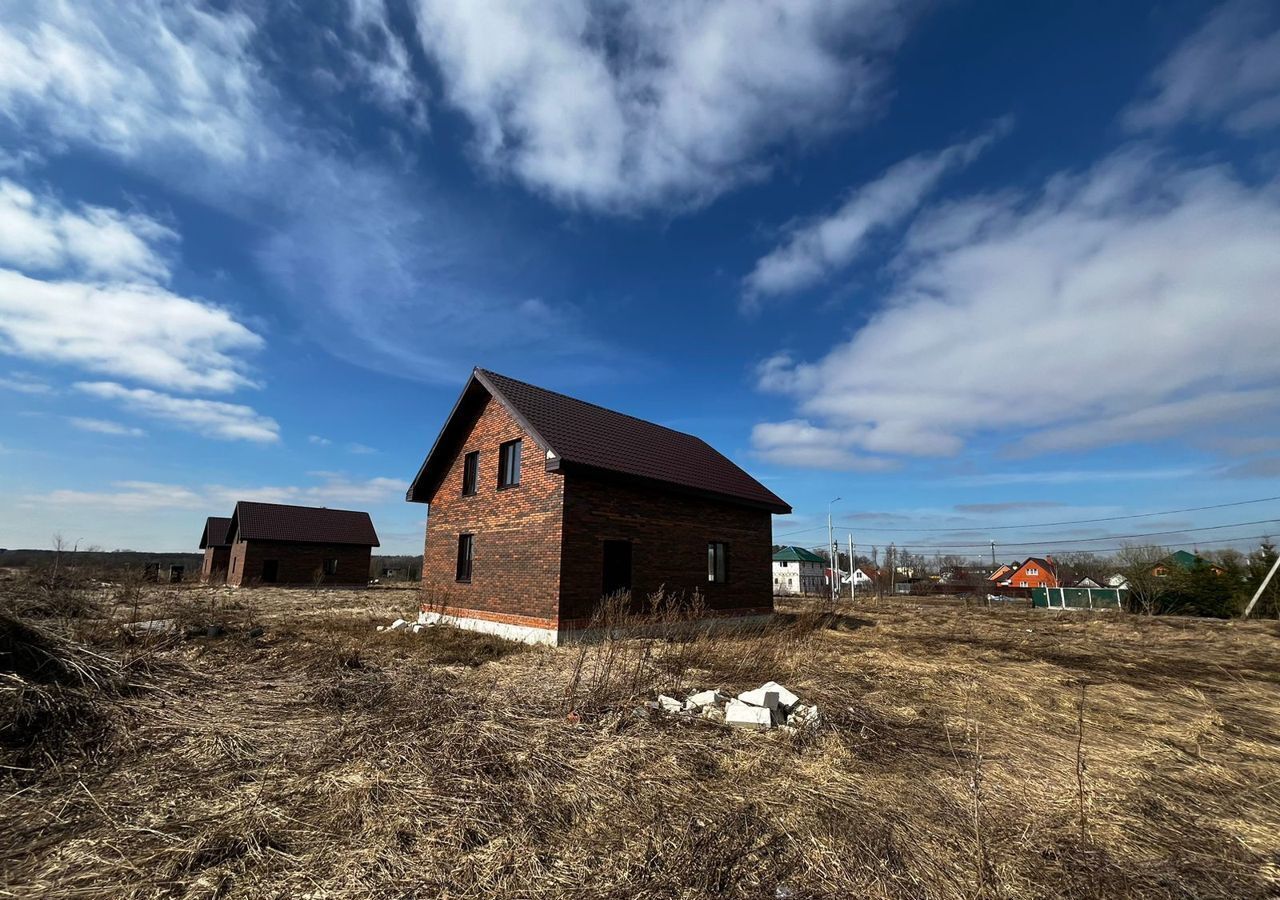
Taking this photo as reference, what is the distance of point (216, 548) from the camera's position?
4100 centimetres

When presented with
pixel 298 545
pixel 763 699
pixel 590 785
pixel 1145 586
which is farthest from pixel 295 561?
pixel 1145 586

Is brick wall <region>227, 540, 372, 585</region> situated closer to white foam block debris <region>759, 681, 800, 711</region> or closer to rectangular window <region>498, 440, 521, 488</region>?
rectangular window <region>498, 440, 521, 488</region>

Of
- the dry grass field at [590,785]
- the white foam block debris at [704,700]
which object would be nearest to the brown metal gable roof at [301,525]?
the dry grass field at [590,785]

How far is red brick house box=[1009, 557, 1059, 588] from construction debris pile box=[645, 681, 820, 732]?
7377 cm

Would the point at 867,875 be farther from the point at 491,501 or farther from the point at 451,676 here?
the point at 491,501

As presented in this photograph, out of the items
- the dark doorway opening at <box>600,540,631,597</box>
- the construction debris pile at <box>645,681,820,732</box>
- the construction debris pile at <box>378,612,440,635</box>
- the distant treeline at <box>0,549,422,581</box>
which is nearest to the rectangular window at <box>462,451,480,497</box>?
the construction debris pile at <box>378,612,440,635</box>

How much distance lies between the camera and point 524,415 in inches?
539

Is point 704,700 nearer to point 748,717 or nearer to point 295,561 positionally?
point 748,717

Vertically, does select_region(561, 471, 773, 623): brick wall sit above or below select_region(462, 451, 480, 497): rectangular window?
below

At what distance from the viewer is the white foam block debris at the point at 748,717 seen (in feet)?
20.0

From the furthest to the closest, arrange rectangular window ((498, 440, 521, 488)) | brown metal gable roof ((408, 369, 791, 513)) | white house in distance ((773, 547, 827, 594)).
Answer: white house in distance ((773, 547, 827, 594)), rectangular window ((498, 440, 521, 488)), brown metal gable roof ((408, 369, 791, 513))

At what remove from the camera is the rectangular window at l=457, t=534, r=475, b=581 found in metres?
15.8

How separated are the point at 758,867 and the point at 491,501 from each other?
1257cm

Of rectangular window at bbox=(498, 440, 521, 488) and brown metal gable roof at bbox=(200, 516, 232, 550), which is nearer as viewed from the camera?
rectangular window at bbox=(498, 440, 521, 488)
